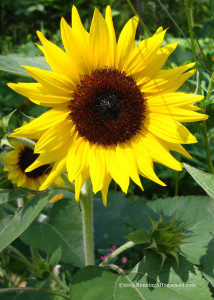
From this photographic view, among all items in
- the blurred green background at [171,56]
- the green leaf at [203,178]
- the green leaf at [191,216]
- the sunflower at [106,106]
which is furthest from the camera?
the blurred green background at [171,56]

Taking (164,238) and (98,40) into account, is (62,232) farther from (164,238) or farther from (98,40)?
A: (98,40)

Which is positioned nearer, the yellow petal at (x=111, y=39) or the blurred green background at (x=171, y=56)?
the yellow petal at (x=111, y=39)

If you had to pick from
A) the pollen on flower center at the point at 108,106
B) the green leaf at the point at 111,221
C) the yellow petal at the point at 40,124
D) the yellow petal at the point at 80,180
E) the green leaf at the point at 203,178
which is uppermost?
the yellow petal at the point at 40,124

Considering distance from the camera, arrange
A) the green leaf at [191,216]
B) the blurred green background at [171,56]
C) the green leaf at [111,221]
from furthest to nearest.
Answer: the green leaf at [111,221] < the blurred green background at [171,56] < the green leaf at [191,216]

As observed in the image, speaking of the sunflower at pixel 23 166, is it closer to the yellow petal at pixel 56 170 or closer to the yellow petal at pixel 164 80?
the yellow petal at pixel 56 170

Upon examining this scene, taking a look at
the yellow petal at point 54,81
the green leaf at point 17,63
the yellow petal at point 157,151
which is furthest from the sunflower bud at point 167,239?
the green leaf at point 17,63

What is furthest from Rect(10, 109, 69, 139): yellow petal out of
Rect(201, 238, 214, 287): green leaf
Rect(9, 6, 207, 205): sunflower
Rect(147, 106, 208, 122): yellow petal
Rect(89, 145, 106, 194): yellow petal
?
Rect(201, 238, 214, 287): green leaf
